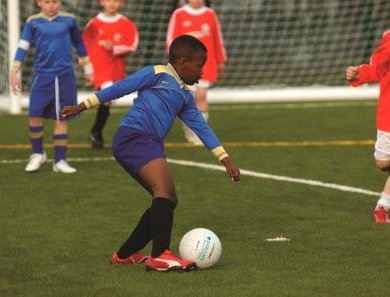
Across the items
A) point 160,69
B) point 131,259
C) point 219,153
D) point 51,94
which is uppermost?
point 160,69

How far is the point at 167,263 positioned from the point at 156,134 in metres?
0.74

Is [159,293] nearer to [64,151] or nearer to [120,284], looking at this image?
[120,284]

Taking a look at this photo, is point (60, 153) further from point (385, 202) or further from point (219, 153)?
point (219, 153)

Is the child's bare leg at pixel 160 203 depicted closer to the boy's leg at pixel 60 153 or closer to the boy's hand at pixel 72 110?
the boy's hand at pixel 72 110

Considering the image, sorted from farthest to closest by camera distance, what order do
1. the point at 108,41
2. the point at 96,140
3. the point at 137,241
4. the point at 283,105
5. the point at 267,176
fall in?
the point at 283,105 → the point at 108,41 → the point at 96,140 → the point at 267,176 → the point at 137,241

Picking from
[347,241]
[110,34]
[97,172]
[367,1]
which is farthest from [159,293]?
[367,1]

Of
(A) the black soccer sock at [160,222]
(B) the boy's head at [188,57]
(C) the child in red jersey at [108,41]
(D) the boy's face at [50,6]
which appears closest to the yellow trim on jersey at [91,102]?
(B) the boy's head at [188,57]

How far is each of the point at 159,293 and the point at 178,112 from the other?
123 centimetres

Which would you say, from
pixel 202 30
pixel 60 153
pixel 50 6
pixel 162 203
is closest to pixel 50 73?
pixel 50 6

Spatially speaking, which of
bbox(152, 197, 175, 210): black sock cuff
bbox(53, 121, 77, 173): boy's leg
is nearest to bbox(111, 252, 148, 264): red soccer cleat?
bbox(152, 197, 175, 210): black sock cuff

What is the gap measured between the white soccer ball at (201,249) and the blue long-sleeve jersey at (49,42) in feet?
14.5

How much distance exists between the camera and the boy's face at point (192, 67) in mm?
6738

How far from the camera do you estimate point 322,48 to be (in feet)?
72.8

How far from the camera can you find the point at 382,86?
26.5 feet
